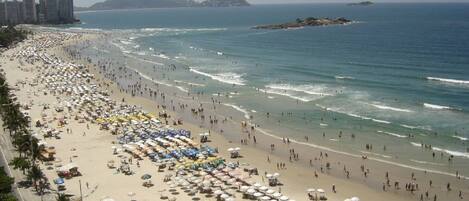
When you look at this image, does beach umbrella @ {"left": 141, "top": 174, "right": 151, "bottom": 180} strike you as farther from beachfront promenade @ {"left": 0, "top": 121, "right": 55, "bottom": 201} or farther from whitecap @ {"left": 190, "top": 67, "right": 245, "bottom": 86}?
whitecap @ {"left": 190, "top": 67, "right": 245, "bottom": 86}

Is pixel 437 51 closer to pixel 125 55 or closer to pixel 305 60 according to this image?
pixel 305 60

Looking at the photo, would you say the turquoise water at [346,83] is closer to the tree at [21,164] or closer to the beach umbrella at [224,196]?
the beach umbrella at [224,196]

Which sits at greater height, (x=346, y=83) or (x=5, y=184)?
(x=346, y=83)

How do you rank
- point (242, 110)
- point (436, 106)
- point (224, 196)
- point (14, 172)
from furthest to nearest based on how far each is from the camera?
point (242, 110) < point (436, 106) < point (14, 172) < point (224, 196)

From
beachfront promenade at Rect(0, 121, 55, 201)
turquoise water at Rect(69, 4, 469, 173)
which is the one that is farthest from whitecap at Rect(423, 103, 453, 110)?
beachfront promenade at Rect(0, 121, 55, 201)

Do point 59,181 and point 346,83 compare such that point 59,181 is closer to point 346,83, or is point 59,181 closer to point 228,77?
point 346,83

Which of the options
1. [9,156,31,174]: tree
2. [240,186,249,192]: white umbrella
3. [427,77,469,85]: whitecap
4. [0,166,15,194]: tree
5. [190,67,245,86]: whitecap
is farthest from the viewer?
[190,67,245,86]: whitecap

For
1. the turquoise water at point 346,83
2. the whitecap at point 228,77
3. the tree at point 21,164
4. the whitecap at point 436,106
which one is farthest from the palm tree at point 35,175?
the whitecap at point 228,77

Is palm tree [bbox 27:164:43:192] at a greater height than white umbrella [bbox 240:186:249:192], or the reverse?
palm tree [bbox 27:164:43:192]

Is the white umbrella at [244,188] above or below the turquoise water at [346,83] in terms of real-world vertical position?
below

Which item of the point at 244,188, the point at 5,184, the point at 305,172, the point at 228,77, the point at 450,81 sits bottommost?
the point at 305,172

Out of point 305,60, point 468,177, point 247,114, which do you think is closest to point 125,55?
point 305,60

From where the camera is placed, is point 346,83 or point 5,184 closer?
point 5,184

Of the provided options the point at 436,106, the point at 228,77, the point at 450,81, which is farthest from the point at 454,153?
the point at 228,77
